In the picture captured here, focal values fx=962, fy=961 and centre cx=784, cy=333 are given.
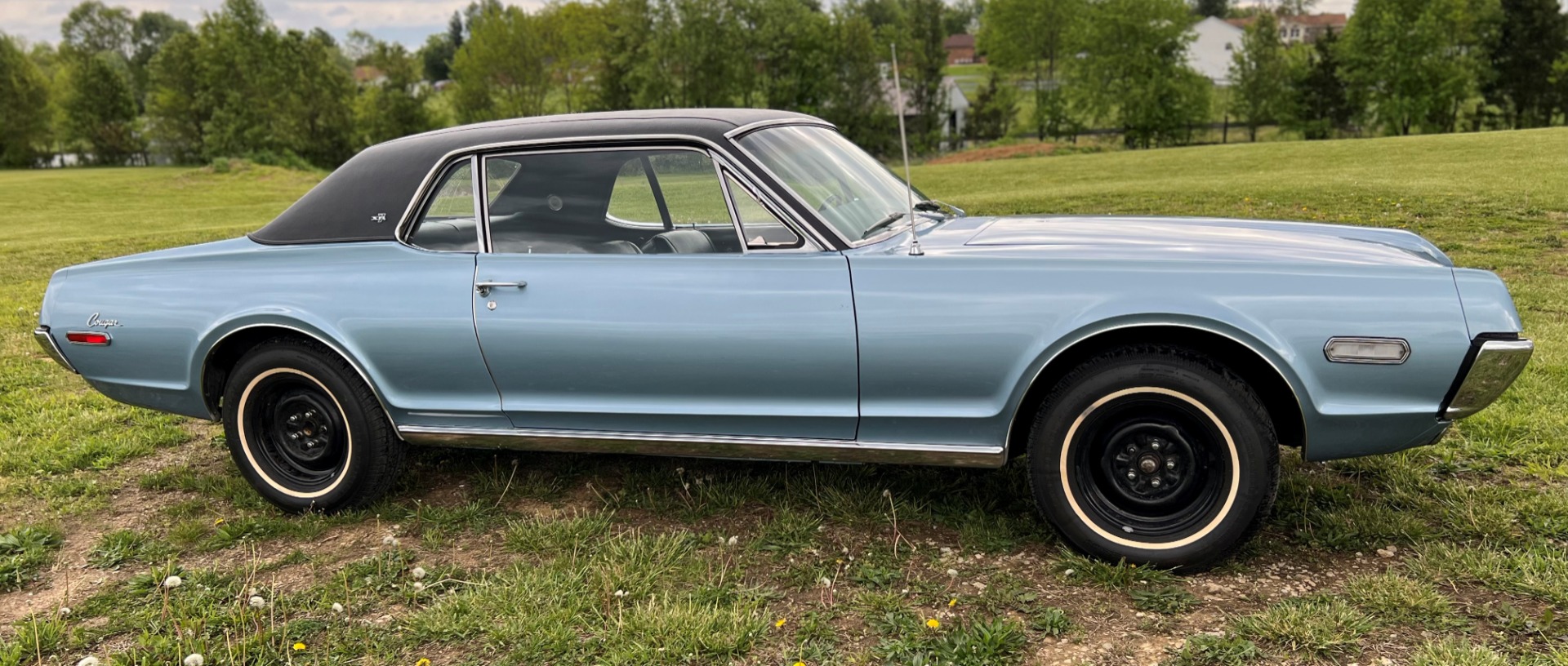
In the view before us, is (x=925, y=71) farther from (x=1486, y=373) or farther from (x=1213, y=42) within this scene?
(x=1486, y=373)

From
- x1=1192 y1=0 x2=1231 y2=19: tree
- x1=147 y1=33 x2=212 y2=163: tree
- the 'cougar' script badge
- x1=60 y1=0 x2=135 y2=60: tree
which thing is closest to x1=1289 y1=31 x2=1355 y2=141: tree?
the 'cougar' script badge

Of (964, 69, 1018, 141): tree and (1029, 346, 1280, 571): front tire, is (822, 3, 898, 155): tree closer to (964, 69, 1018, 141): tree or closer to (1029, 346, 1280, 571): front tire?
(964, 69, 1018, 141): tree

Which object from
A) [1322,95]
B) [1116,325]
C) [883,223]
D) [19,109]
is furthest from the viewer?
[19,109]

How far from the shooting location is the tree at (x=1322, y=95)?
156ft

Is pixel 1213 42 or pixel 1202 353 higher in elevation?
pixel 1213 42

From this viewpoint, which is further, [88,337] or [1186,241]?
[88,337]

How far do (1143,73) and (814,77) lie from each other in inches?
707

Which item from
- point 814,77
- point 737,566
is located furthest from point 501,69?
point 737,566

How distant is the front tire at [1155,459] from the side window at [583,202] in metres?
1.33

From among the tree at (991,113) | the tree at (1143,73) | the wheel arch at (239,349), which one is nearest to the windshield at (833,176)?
the wheel arch at (239,349)

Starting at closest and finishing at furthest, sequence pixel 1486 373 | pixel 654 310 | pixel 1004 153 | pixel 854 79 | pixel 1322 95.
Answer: pixel 1486 373 < pixel 654 310 < pixel 1004 153 < pixel 1322 95 < pixel 854 79

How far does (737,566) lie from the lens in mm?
3188

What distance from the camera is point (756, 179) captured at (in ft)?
10.5

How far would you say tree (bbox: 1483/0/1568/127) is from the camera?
43.4 m
